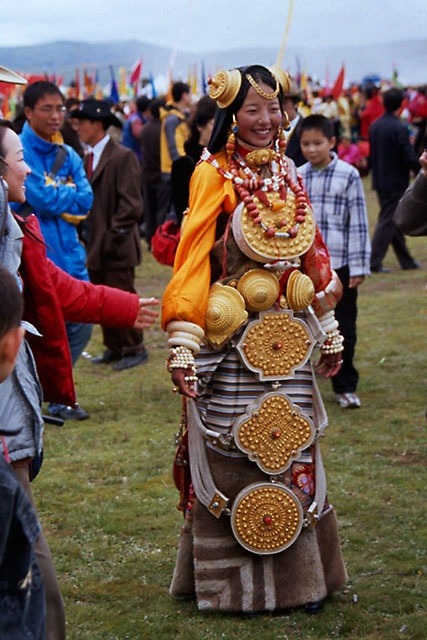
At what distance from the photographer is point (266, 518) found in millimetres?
4508

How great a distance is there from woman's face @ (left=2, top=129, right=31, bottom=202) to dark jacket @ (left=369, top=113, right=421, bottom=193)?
968 cm

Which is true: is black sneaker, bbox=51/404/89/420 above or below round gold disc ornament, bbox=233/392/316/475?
below

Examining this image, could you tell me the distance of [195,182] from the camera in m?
4.41

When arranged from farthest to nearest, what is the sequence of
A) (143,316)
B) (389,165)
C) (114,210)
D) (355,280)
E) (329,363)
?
(389,165), (114,210), (355,280), (329,363), (143,316)

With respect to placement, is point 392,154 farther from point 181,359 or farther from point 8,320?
point 8,320

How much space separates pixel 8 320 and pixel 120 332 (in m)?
6.66

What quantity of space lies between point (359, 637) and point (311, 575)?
1.09 feet

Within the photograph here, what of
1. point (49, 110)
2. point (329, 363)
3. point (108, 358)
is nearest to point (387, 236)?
point (108, 358)

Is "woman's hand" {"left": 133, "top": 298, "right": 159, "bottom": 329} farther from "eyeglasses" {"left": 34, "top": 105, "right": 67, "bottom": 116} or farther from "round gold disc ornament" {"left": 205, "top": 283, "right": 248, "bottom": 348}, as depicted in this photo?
"eyeglasses" {"left": 34, "top": 105, "right": 67, "bottom": 116}

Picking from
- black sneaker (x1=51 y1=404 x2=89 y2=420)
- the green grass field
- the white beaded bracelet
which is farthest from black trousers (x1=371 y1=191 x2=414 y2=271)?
the white beaded bracelet

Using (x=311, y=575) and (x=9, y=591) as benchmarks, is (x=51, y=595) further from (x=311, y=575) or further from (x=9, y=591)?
(x=311, y=575)

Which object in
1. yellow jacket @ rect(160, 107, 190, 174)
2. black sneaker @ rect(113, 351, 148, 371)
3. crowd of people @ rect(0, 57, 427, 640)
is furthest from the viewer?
yellow jacket @ rect(160, 107, 190, 174)

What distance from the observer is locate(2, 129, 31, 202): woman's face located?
370 cm

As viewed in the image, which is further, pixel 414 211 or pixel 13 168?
pixel 414 211
